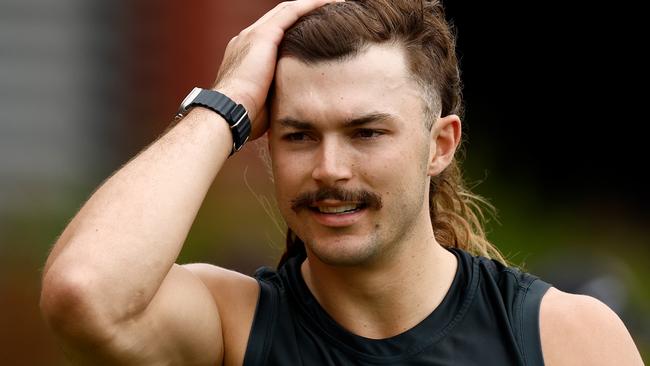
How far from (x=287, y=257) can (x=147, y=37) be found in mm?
3671

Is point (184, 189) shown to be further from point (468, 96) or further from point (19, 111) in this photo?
point (468, 96)

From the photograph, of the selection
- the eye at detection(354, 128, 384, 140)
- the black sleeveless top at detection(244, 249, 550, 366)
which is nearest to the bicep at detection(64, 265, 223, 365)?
the black sleeveless top at detection(244, 249, 550, 366)

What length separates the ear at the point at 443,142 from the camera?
3301 millimetres

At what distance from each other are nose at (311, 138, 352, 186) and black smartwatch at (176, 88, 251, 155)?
235 mm

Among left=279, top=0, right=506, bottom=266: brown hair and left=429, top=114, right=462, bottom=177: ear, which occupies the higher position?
left=279, top=0, right=506, bottom=266: brown hair

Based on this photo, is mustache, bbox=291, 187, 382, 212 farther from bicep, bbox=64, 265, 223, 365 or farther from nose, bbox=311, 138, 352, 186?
bicep, bbox=64, 265, 223, 365

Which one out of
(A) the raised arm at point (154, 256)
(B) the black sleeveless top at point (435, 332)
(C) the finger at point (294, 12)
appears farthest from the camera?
(C) the finger at point (294, 12)

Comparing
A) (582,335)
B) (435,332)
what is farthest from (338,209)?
(582,335)

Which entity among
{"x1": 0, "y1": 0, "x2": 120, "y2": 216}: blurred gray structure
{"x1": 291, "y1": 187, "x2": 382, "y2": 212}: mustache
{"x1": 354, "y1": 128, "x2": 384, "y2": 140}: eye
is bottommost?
{"x1": 0, "y1": 0, "x2": 120, "y2": 216}: blurred gray structure

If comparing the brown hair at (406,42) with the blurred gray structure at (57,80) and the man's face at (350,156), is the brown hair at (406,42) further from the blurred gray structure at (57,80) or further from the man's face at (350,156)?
the blurred gray structure at (57,80)

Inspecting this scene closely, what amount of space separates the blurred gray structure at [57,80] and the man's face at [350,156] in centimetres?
377

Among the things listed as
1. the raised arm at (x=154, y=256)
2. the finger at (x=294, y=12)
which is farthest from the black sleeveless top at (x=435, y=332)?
the finger at (x=294, y=12)

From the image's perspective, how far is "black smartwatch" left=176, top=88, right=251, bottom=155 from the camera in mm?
3146

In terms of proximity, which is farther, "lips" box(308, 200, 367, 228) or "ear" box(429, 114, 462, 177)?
"ear" box(429, 114, 462, 177)
